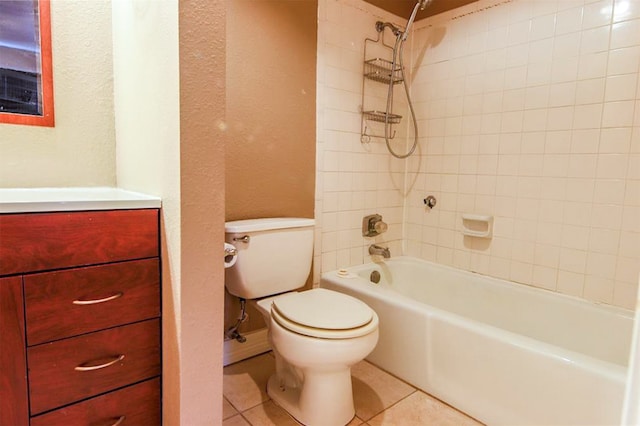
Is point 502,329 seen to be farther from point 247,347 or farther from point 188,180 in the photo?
point 188,180

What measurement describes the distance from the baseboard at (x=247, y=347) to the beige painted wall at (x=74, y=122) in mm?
1000

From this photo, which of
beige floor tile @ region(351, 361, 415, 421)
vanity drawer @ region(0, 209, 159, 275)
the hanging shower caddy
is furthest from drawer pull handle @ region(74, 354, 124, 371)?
the hanging shower caddy

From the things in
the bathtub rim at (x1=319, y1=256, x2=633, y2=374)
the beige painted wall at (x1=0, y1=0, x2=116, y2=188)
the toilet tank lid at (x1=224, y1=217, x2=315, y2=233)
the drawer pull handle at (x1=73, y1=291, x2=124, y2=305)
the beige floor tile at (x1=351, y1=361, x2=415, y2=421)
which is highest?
the beige painted wall at (x1=0, y1=0, x2=116, y2=188)

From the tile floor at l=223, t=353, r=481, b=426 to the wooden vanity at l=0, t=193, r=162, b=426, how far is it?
521 mm

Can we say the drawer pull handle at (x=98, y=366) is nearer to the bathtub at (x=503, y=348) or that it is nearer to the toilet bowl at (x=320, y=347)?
the toilet bowl at (x=320, y=347)

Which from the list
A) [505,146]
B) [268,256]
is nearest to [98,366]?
[268,256]

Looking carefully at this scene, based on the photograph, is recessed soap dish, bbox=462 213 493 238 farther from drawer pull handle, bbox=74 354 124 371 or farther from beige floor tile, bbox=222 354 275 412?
drawer pull handle, bbox=74 354 124 371

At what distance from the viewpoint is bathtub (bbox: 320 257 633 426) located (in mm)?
1288

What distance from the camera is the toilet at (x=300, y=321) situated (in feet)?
4.45

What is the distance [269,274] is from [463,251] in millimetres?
1269

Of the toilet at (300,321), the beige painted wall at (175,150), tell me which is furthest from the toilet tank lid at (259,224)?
the beige painted wall at (175,150)

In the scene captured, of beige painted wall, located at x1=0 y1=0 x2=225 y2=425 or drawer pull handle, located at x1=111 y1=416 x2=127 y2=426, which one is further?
drawer pull handle, located at x1=111 y1=416 x2=127 y2=426

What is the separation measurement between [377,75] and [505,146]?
2.83ft

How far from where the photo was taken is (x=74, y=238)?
94 centimetres
